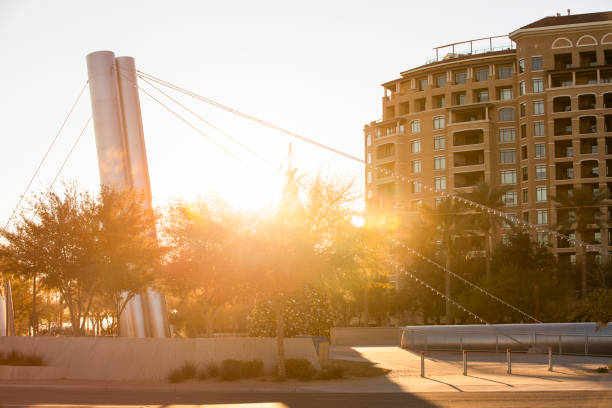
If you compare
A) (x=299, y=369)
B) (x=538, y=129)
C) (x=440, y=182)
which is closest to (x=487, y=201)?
(x=538, y=129)

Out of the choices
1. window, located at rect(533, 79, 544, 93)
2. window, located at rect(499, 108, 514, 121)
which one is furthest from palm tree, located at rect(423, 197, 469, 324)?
window, located at rect(499, 108, 514, 121)

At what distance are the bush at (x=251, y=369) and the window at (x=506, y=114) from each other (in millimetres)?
87840

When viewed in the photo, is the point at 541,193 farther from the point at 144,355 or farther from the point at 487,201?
the point at 144,355

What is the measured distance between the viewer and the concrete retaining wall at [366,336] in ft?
206

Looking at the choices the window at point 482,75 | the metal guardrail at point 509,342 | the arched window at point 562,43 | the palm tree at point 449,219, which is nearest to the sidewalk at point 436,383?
the metal guardrail at point 509,342

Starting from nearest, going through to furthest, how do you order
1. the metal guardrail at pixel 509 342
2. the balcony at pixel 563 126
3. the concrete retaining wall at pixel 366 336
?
the metal guardrail at pixel 509 342 < the concrete retaining wall at pixel 366 336 < the balcony at pixel 563 126

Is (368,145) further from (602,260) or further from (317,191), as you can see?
(317,191)

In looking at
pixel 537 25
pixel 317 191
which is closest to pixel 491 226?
pixel 537 25

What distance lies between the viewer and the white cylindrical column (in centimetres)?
3528

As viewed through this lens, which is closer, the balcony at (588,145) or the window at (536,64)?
the balcony at (588,145)

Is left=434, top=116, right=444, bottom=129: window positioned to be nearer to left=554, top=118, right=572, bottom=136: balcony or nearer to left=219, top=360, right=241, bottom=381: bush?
left=554, top=118, right=572, bottom=136: balcony

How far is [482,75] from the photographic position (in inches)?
4365

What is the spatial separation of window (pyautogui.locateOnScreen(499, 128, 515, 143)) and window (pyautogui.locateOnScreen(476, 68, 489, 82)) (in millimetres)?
7907

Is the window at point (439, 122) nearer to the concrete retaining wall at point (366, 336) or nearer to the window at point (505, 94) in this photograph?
the window at point (505, 94)
